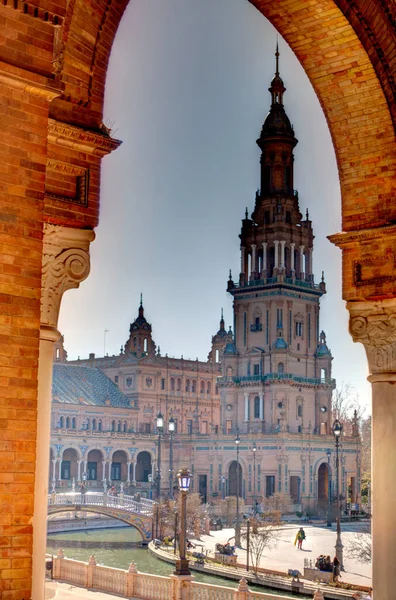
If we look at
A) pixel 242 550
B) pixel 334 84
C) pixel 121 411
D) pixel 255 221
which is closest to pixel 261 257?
pixel 255 221

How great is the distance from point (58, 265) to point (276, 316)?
66.5 meters

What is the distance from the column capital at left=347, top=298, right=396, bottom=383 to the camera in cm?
918

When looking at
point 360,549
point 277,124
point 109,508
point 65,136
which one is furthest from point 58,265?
point 277,124

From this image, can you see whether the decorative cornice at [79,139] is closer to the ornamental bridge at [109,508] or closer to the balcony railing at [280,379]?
the ornamental bridge at [109,508]

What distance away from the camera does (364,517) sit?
62844mm

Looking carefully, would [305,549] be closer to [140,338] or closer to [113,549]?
[113,549]

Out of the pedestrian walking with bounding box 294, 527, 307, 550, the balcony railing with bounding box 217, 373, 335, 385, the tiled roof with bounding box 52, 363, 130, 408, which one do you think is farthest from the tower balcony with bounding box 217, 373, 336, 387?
the pedestrian walking with bounding box 294, 527, 307, 550

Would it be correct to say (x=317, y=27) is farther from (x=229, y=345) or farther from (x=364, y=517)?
(x=229, y=345)

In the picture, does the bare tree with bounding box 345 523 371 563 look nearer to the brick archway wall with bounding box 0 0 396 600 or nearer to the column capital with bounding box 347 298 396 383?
the column capital with bounding box 347 298 396 383

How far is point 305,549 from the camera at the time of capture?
46.6 metres

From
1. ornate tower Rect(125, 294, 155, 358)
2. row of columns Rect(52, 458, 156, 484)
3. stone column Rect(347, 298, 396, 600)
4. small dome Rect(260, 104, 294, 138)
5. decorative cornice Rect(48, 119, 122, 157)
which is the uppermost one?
small dome Rect(260, 104, 294, 138)

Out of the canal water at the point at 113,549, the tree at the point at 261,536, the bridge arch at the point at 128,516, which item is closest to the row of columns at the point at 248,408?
the canal water at the point at 113,549

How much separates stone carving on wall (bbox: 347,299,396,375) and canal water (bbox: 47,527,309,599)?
2738 centimetres

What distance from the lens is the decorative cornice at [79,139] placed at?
6723mm
